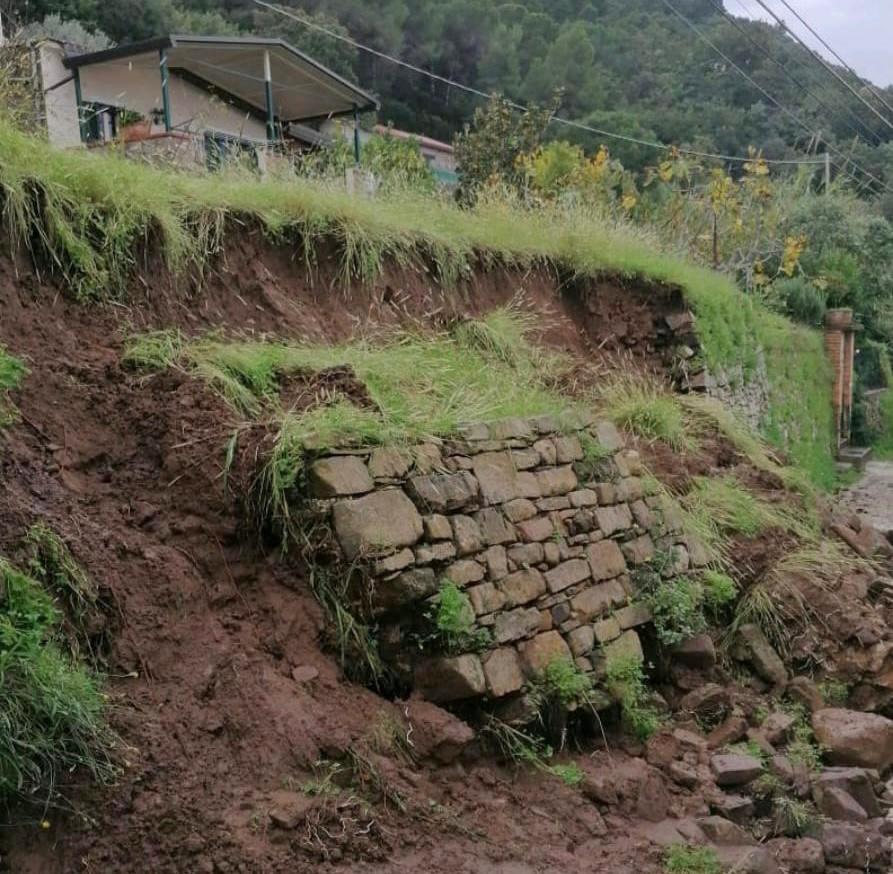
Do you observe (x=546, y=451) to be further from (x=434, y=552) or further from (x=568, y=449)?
(x=434, y=552)

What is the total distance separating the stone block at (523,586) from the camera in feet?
14.1

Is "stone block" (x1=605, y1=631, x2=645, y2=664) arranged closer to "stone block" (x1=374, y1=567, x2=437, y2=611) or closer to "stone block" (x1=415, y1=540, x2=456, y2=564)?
"stone block" (x1=415, y1=540, x2=456, y2=564)

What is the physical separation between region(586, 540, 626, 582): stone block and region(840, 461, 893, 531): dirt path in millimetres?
7119

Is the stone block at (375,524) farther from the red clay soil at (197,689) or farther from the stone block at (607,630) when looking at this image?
the stone block at (607,630)

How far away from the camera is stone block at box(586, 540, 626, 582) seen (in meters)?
4.91

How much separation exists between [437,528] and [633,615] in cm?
148

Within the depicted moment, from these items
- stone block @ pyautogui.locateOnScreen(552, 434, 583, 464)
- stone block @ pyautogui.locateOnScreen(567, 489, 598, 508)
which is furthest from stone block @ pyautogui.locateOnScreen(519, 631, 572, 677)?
stone block @ pyautogui.locateOnScreen(552, 434, 583, 464)

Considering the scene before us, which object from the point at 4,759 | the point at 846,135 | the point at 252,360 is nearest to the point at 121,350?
the point at 252,360

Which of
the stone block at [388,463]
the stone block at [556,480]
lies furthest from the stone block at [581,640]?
the stone block at [388,463]

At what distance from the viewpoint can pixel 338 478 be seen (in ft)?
13.0

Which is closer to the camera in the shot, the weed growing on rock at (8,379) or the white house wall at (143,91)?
the weed growing on rock at (8,379)

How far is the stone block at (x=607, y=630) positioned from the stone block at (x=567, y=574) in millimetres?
243

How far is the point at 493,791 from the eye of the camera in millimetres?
3793

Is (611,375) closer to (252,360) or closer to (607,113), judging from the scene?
(252,360)
